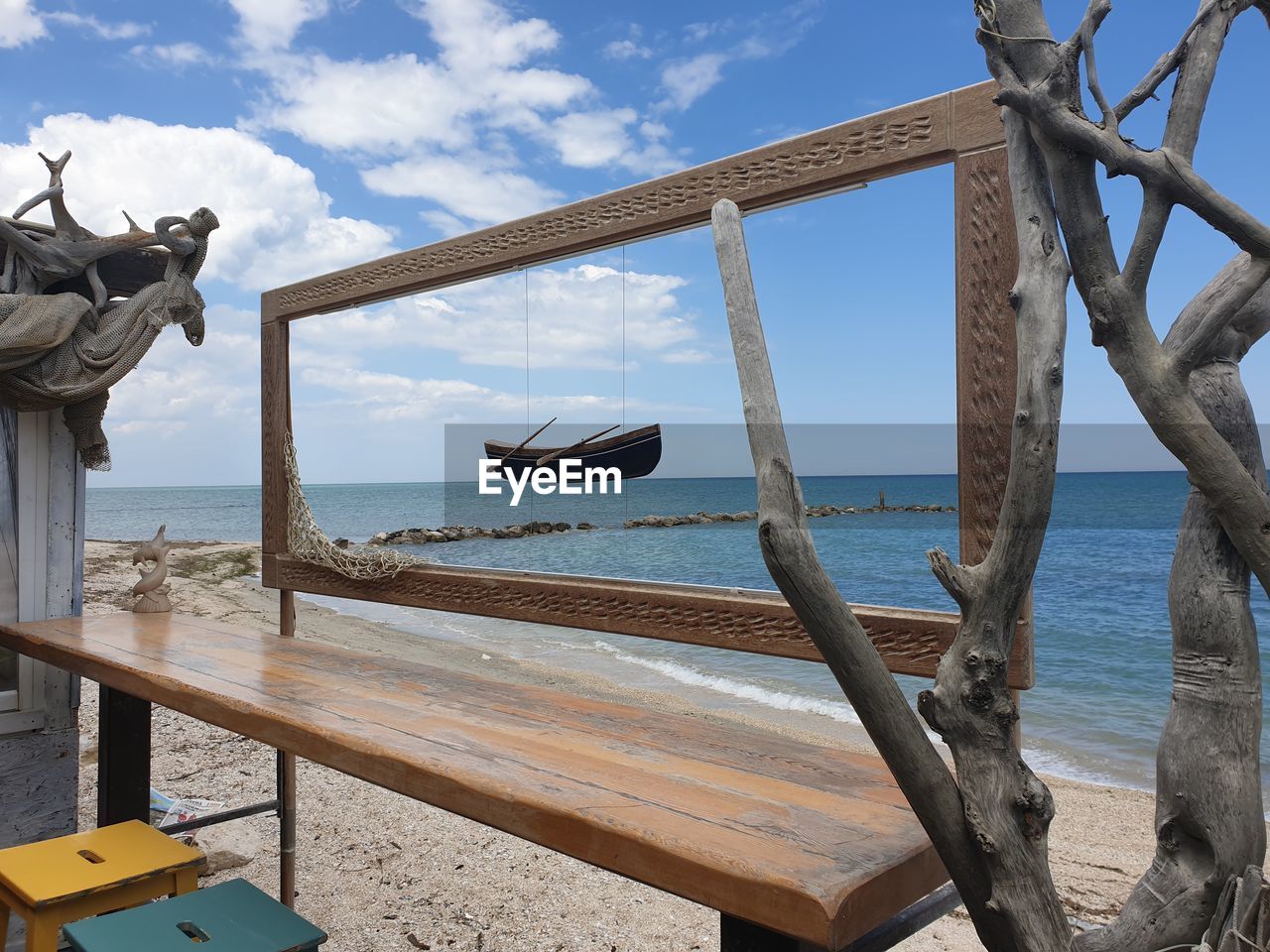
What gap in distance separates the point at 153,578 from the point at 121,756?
69 cm

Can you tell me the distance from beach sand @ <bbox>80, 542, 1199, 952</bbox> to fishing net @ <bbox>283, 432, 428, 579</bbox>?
4.16 ft

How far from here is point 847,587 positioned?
10172 mm

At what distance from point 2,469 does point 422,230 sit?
32.1 feet

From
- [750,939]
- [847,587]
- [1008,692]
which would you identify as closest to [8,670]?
[750,939]

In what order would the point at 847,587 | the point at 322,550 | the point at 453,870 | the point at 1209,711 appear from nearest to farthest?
the point at 1209,711 → the point at 322,550 → the point at 453,870 → the point at 847,587

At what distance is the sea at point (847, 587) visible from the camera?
272 cm

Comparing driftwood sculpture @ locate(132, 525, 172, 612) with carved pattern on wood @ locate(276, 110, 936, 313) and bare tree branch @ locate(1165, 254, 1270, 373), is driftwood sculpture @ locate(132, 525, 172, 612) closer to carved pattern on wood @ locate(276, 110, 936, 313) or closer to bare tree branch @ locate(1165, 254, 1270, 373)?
carved pattern on wood @ locate(276, 110, 936, 313)

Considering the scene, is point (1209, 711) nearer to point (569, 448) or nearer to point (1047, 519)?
point (1047, 519)

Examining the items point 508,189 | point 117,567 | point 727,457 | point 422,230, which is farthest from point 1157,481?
point 727,457

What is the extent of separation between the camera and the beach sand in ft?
10.4

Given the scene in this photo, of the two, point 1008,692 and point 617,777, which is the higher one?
point 1008,692

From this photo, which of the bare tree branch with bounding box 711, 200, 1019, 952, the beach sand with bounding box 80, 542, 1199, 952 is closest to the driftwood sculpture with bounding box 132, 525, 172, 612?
the beach sand with bounding box 80, 542, 1199, 952

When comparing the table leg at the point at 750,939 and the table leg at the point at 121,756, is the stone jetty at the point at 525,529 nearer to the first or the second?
the table leg at the point at 121,756

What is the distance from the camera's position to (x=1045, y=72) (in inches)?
41.8
